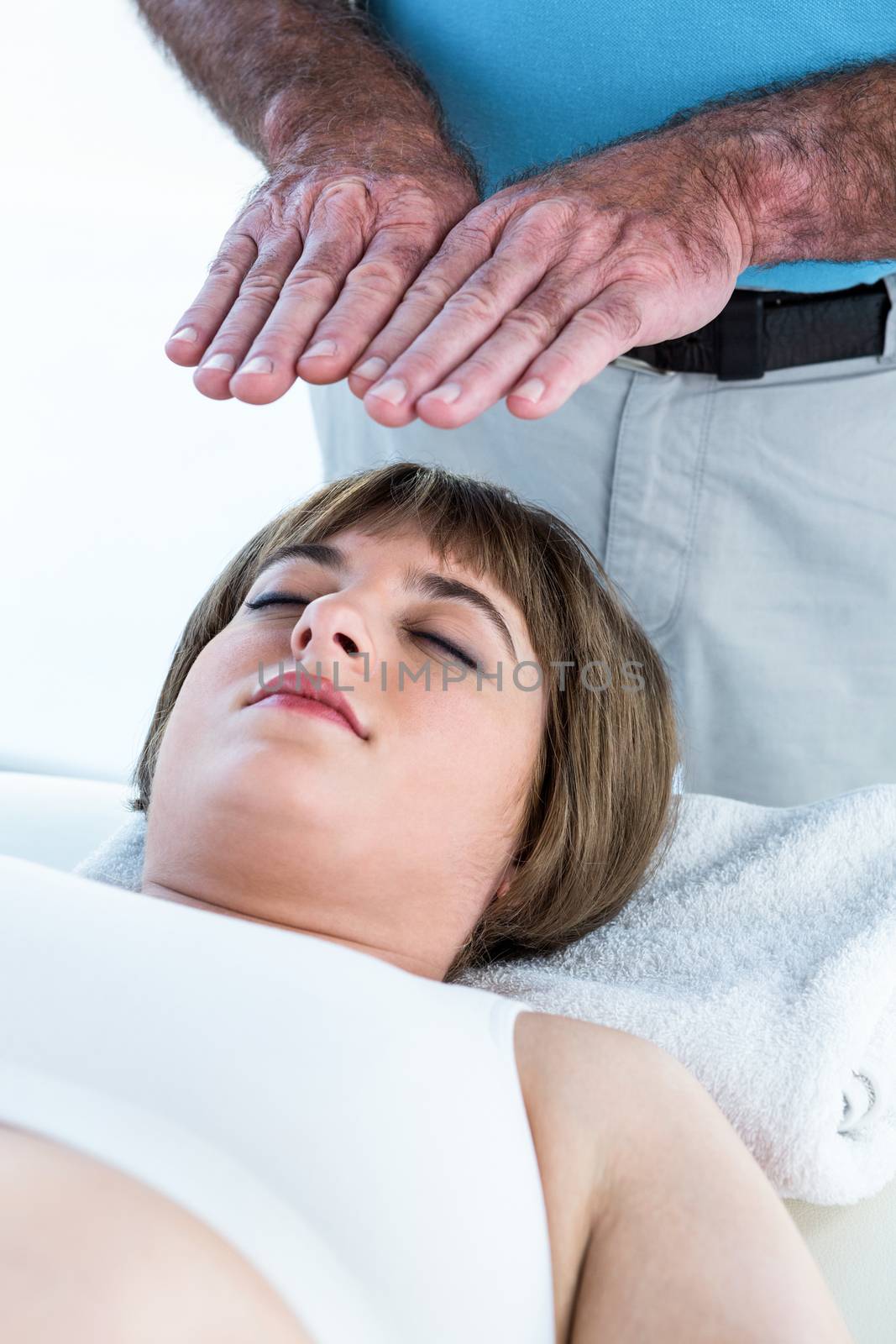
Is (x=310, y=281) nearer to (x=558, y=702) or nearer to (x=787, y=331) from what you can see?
(x=558, y=702)

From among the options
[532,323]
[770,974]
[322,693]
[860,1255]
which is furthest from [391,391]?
[860,1255]

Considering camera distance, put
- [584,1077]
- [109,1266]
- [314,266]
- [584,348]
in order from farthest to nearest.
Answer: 1. [314,266]
2. [584,348]
3. [584,1077]
4. [109,1266]

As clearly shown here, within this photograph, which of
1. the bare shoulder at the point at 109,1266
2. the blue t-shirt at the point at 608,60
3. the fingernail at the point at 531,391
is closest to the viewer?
the bare shoulder at the point at 109,1266

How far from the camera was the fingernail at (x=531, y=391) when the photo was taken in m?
1.04

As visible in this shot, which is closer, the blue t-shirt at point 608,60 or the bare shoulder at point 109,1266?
the bare shoulder at point 109,1266

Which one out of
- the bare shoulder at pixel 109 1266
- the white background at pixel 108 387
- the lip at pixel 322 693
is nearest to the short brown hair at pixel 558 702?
the lip at pixel 322 693

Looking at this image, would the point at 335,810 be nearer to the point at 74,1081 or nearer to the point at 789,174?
the point at 74,1081

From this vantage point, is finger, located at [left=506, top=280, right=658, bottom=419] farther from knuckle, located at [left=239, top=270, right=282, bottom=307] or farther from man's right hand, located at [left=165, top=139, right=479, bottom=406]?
knuckle, located at [left=239, top=270, right=282, bottom=307]

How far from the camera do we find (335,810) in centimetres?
108

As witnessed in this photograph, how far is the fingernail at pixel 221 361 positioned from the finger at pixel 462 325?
148mm

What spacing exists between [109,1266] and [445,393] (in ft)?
2.22

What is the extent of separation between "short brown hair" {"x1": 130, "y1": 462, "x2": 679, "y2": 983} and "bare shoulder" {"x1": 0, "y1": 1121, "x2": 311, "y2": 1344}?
0.57 m

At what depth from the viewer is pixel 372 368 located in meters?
1.09

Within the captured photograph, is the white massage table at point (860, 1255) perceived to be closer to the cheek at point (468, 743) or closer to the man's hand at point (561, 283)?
the cheek at point (468, 743)
